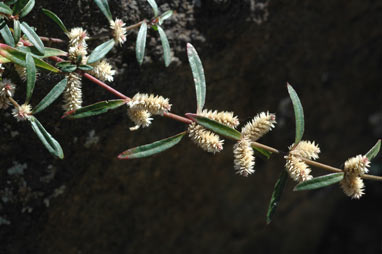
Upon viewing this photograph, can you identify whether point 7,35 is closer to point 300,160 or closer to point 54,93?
point 54,93

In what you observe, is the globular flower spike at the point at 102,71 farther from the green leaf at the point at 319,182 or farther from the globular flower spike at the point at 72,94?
the green leaf at the point at 319,182

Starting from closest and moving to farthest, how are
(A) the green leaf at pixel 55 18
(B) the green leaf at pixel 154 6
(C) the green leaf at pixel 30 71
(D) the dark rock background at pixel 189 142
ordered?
1. (C) the green leaf at pixel 30 71
2. (A) the green leaf at pixel 55 18
3. (B) the green leaf at pixel 154 6
4. (D) the dark rock background at pixel 189 142

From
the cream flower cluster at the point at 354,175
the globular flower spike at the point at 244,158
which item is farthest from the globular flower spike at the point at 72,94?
the cream flower cluster at the point at 354,175

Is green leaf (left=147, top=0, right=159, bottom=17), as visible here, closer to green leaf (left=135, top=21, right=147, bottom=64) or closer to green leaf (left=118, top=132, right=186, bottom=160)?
green leaf (left=135, top=21, right=147, bottom=64)

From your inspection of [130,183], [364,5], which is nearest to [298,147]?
[130,183]

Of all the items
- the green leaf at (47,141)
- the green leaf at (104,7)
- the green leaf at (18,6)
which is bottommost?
the green leaf at (47,141)

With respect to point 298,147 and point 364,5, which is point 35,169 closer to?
point 298,147
